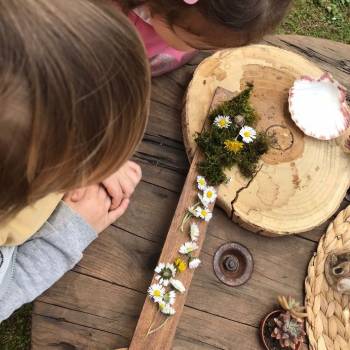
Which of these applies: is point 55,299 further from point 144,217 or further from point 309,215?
point 309,215

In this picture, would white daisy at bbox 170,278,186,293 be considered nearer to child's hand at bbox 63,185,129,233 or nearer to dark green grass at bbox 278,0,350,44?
child's hand at bbox 63,185,129,233

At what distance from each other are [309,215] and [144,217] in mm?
425

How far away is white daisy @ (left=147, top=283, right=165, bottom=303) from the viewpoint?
114 centimetres

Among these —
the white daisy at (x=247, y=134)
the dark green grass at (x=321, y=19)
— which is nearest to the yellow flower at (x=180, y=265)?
the white daisy at (x=247, y=134)

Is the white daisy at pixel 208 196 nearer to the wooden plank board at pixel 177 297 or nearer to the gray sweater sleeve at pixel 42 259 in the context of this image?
the wooden plank board at pixel 177 297

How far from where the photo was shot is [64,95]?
568 millimetres

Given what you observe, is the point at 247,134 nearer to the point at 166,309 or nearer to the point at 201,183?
the point at 201,183

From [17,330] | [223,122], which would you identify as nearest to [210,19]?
[223,122]

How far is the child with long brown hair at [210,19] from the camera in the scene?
98 cm

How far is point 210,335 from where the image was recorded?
121 centimetres

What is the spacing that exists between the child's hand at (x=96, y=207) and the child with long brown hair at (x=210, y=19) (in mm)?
402

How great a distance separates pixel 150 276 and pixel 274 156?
17.7 inches

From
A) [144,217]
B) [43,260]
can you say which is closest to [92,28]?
[43,260]

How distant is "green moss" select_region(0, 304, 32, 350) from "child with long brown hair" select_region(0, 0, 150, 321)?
1.14m
